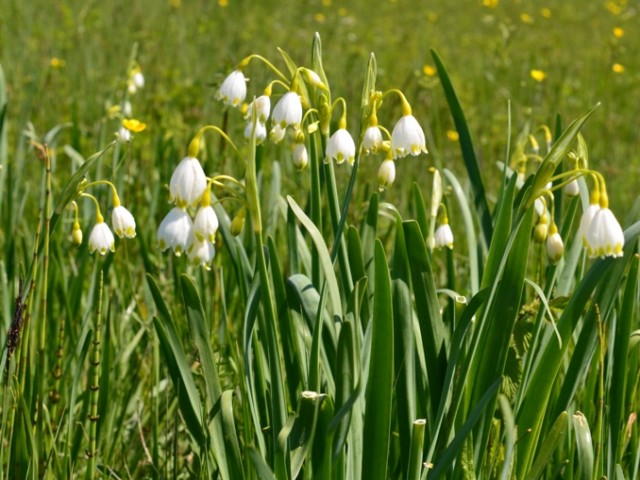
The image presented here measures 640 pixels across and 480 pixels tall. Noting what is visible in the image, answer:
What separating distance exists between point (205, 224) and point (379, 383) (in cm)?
39

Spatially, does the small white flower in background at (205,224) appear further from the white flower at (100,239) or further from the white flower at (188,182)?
the white flower at (100,239)

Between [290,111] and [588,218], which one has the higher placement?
[290,111]

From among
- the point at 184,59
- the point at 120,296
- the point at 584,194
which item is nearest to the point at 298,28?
the point at 184,59

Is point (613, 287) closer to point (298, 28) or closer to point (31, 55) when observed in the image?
point (31, 55)

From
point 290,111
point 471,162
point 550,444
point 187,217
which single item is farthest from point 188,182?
point 471,162

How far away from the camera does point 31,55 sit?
545 centimetres

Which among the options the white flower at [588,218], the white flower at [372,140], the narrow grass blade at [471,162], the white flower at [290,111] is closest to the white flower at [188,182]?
the white flower at [290,111]

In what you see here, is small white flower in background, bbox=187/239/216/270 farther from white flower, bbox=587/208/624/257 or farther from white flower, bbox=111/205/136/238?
white flower, bbox=587/208/624/257

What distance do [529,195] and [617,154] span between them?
12.1 ft

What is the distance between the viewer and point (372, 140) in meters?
1.58

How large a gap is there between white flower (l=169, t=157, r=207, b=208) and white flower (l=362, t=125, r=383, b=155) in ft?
1.12

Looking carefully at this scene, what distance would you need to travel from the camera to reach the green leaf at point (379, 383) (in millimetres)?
1406

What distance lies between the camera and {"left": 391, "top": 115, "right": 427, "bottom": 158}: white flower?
61.3 inches

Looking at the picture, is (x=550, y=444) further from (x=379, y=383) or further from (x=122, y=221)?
(x=122, y=221)
